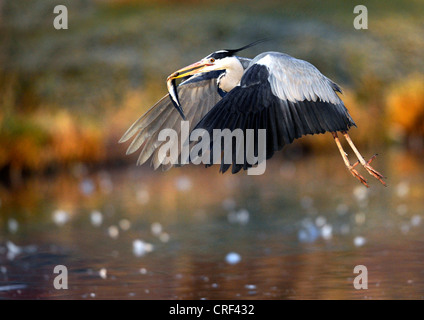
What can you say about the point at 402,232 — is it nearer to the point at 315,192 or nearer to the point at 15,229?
the point at 315,192

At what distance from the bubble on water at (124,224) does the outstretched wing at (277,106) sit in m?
4.91

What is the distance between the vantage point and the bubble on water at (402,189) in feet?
42.1

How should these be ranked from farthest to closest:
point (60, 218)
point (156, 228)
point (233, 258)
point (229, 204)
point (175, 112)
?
1. point (229, 204)
2. point (60, 218)
3. point (156, 228)
4. point (233, 258)
5. point (175, 112)

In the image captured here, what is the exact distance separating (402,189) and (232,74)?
23.5 feet

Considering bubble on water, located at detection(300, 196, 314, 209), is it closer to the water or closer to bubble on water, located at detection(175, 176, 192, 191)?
the water

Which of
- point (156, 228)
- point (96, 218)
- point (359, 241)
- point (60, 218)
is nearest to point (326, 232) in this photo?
point (359, 241)

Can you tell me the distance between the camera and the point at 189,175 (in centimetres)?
1684

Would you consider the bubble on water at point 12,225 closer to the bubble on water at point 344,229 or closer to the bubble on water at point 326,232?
the bubble on water at point 326,232

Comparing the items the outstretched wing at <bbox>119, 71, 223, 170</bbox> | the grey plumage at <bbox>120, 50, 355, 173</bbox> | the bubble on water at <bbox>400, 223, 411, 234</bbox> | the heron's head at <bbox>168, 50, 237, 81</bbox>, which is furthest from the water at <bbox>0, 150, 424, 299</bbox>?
the heron's head at <bbox>168, 50, 237, 81</bbox>

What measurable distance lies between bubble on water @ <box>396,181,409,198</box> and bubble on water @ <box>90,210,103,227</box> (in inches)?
169

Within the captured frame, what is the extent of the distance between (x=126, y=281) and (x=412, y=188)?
22.0 ft

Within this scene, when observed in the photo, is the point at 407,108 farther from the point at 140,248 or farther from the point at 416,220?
the point at 140,248

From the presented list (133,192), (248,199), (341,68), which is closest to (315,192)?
(248,199)

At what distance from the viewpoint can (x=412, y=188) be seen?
1342 cm
